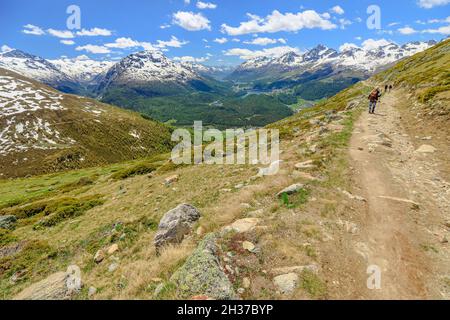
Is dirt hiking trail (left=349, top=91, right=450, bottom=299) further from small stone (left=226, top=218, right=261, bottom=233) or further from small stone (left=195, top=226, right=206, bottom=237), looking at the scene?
small stone (left=195, top=226, right=206, bottom=237)

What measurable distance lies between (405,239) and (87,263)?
17380mm

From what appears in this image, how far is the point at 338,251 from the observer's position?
11562mm

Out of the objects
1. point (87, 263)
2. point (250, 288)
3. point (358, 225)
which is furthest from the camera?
point (87, 263)

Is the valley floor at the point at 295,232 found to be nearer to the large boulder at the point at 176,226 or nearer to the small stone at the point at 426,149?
the small stone at the point at 426,149

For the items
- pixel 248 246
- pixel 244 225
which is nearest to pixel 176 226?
pixel 244 225

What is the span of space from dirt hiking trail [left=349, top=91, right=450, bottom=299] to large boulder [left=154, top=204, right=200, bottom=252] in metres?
8.58

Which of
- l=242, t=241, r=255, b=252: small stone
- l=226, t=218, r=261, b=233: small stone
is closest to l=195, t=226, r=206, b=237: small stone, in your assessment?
l=226, t=218, r=261, b=233: small stone

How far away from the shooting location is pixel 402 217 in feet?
46.0

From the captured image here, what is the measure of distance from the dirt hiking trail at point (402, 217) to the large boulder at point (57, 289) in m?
12.3

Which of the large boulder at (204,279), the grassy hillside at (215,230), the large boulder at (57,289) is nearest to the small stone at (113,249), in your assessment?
the grassy hillside at (215,230)

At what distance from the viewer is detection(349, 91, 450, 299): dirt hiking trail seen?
1004cm
